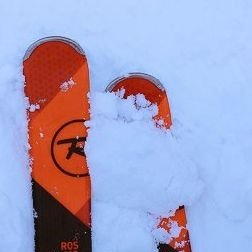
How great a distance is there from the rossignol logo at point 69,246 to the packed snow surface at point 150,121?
8cm

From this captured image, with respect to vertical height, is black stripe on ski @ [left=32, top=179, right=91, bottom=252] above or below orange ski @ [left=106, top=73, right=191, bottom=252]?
below

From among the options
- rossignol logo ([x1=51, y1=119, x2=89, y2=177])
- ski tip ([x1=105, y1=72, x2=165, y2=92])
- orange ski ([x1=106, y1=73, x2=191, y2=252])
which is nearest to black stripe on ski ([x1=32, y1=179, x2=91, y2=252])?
rossignol logo ([x1=51, y1=119, x2=89, y2=177])

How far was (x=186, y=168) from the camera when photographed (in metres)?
1.93

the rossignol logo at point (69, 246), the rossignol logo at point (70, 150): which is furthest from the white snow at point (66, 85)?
the rossignol logo at point (69, 246)

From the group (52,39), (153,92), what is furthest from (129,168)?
(52,39)

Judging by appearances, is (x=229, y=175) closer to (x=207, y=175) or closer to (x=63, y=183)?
(x=207, y=175)

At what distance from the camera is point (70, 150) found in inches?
73.8

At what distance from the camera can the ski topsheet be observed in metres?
1.85

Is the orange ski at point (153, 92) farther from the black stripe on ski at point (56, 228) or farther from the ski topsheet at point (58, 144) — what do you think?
the black stripe on ski at point (56, 228)

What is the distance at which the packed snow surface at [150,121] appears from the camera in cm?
189

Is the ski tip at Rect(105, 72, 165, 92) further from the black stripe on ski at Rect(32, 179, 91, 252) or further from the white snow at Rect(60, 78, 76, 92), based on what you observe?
the black stripe on ski at Rect(32, 179, 91, 252)

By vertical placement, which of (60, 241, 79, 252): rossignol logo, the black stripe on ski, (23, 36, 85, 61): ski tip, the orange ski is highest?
(23, 36, 85, 61): ski tip

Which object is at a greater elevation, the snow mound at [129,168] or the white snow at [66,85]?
the white snow at [66,85]

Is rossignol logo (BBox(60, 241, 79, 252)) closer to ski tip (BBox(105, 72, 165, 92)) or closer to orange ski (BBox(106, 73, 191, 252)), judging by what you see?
orange ski (BBox(106, 73, 191, 252))
